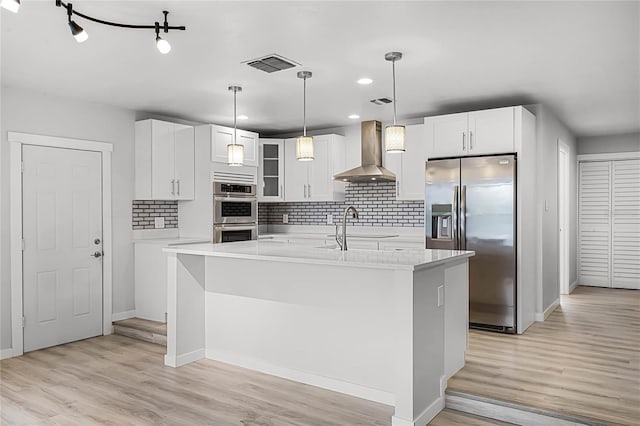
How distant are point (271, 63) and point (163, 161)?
2321 millimetres

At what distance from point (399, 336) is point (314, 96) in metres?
2.92

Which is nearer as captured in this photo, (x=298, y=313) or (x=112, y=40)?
(x=112, y=40)

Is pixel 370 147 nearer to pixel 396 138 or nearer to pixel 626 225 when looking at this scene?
pixel 396 138

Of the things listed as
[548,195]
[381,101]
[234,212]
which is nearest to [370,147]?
[381,101]

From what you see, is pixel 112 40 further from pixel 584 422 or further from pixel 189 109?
pixel 584 422

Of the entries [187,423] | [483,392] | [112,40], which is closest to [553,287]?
[483,392]

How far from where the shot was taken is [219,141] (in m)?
5.73

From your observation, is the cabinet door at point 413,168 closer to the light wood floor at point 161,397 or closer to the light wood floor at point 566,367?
the light wood floor at point 566,367

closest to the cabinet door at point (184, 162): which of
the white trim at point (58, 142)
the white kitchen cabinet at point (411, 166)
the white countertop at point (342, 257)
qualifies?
the white trim at point (58, 142)

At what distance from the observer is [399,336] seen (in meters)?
2.83

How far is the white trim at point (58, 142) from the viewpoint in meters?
4.46

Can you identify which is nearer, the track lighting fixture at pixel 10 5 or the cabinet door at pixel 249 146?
the track lighting fixture at pixel 10 5

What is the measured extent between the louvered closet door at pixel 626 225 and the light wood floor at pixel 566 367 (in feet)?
7.25

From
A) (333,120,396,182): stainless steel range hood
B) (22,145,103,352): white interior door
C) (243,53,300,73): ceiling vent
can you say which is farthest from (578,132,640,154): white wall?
(22,145,103,352): white interior door
